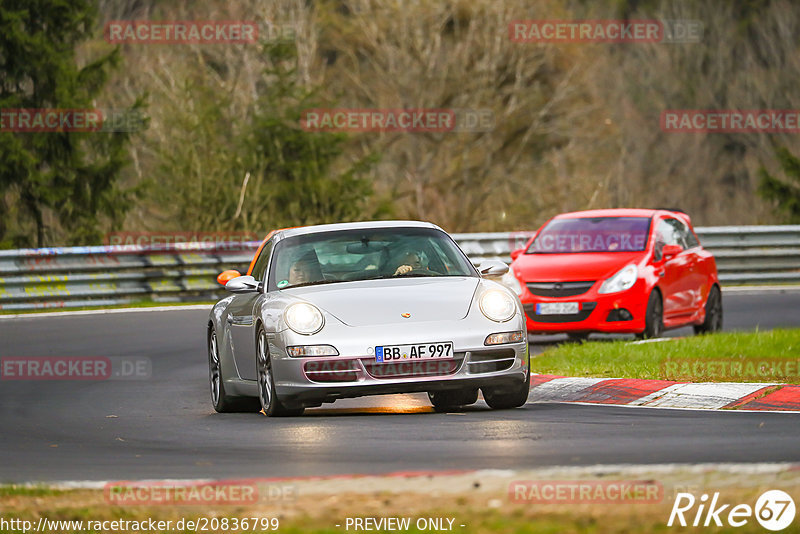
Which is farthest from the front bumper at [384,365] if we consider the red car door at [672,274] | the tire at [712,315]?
the tire at [712,315]

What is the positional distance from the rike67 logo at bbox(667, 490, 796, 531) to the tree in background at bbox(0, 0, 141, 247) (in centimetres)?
2573

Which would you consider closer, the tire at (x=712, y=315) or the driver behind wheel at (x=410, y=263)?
the driver behind wheel at (x=410, y=263)

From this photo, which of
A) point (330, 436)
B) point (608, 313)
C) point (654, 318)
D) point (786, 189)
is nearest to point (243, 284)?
point (330, 436)

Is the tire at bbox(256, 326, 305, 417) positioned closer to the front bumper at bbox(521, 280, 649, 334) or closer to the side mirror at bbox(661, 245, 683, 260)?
the front bumper at bbox(521, 280, 649, 334)

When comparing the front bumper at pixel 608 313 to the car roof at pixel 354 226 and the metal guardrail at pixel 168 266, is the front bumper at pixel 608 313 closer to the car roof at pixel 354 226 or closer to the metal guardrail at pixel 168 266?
the car roof at pixel 354 226

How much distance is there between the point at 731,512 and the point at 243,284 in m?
6.54

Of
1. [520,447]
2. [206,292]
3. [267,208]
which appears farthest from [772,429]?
[267,208]

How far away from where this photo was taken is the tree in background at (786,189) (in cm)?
3438

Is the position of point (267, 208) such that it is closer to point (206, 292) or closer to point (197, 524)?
point (206, 292)

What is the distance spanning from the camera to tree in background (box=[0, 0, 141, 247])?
3123cm

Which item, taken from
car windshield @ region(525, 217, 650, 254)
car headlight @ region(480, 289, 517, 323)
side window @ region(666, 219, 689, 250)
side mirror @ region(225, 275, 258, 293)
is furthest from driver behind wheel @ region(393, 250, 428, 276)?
side window @ region(666, 219, 689, 250)

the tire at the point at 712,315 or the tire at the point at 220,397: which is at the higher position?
the tire at the point at 220,397

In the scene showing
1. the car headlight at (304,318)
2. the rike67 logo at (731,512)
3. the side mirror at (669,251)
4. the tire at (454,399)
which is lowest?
the tire at (454,399)

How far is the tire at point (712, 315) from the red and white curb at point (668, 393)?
241 inches
